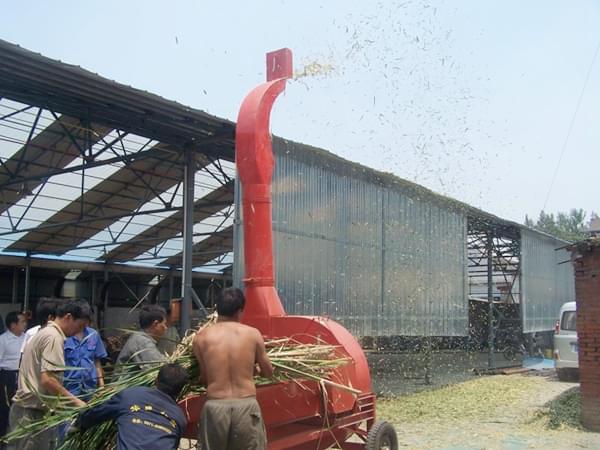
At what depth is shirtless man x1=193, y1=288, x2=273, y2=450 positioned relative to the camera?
3912 mm

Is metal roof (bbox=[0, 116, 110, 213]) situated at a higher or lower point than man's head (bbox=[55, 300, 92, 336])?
higher

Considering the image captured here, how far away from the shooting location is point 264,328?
5.16 m

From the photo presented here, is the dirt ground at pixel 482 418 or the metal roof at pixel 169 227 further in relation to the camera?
the metal roof at pixel 169 227

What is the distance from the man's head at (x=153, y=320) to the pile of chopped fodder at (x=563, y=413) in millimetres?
6101

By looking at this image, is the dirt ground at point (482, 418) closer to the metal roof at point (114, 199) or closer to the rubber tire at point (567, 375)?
the rubber tire at point (567, 375)

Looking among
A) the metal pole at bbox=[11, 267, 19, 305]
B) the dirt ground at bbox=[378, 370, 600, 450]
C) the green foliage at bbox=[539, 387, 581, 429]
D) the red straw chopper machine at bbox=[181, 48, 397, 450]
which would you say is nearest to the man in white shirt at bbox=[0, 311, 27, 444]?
the red straw chopper machine at bbox=[181, 48, 397, 450]

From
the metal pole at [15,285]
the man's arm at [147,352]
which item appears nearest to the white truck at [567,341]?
the man's arm at [147,352]

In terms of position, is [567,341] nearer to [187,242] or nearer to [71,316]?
[187,242]

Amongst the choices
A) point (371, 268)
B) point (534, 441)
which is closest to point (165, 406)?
point (534, 441)

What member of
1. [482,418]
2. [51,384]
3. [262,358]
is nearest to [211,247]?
[482,418]

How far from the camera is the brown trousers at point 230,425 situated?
3.89 meters

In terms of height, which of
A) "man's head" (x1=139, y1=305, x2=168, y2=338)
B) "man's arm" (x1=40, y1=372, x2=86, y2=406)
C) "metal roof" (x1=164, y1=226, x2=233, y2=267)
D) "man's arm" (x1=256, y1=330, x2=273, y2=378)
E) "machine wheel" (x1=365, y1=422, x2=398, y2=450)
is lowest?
"machine wheel" (x1=365, y1=422, x2=398, y2=450)

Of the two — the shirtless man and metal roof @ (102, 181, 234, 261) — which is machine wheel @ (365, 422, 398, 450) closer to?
the shirtless man

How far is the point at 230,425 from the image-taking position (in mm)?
3891
